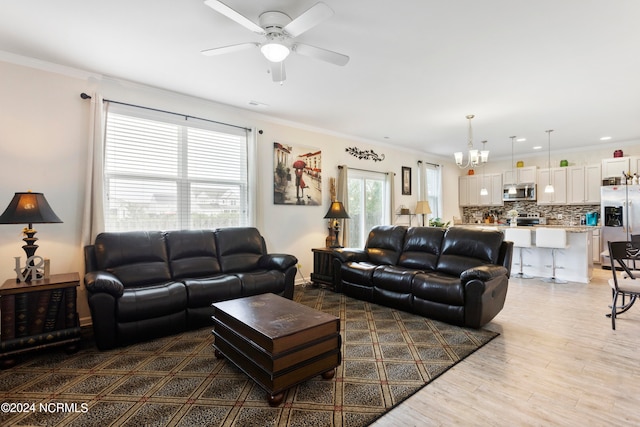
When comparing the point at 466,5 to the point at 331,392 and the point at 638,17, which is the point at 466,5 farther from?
the point at 331,392

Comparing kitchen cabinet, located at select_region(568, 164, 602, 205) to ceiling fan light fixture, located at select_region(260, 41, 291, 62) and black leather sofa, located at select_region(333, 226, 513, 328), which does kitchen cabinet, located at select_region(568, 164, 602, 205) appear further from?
ceiling fan light fixture, located at select_region(260, 41, 291, 62)

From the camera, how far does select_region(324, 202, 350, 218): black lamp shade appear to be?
5.38m

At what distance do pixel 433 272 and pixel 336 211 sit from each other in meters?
1.97

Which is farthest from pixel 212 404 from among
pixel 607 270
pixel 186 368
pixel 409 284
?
pixel 607 270

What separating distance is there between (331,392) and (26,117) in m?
3.88

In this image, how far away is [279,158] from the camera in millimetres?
5188

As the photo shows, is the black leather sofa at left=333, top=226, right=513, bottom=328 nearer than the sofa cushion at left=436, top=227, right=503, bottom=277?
Yes

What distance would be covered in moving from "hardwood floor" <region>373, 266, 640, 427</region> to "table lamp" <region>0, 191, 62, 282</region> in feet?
10.3

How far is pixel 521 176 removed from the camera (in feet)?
26.5

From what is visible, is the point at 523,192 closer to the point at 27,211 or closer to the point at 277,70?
the point at 277,70

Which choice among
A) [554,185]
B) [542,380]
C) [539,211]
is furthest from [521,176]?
[542,380]

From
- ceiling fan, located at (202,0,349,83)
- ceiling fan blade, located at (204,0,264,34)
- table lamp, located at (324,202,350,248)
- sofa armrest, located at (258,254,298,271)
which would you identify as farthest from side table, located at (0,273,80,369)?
table lamp, located at (324,202,350,248)

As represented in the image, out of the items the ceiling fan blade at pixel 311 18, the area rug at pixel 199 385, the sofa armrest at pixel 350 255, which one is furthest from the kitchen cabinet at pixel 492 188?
the ceiling fan blade at pixel 311 18

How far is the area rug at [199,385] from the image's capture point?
1889 mm
